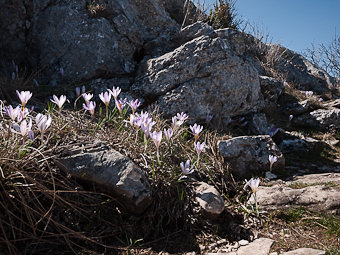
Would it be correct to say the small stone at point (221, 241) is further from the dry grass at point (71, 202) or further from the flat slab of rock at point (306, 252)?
the flat slab of rock at point (306, 252)

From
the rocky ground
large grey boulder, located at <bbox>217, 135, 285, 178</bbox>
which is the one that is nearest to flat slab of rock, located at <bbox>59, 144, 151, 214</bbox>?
the rocky ground

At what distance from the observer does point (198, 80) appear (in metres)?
A: 4.12

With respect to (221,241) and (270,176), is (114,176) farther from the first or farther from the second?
(270,176)

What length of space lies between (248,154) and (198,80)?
1.52 metres

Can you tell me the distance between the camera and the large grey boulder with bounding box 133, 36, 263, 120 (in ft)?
13.3

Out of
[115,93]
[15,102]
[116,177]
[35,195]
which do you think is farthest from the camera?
[15,102]

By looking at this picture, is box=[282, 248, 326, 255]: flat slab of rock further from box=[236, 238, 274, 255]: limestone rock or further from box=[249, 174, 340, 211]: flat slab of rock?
box=[249, 174, 340, 211]: flat slab of rock

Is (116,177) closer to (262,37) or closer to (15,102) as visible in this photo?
(15,102)

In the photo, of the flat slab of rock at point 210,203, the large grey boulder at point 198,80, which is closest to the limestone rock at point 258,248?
the flat slab of rock at point 210,203

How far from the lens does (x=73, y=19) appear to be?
179 inches

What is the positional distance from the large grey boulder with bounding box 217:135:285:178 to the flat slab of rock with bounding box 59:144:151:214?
119cm

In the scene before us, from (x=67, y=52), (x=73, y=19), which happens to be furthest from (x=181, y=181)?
(x=73, y=19)

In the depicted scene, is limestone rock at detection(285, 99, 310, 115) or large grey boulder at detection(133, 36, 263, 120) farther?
limestone rock at detection(285, 99, 310, 115)

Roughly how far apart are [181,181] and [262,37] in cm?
785
